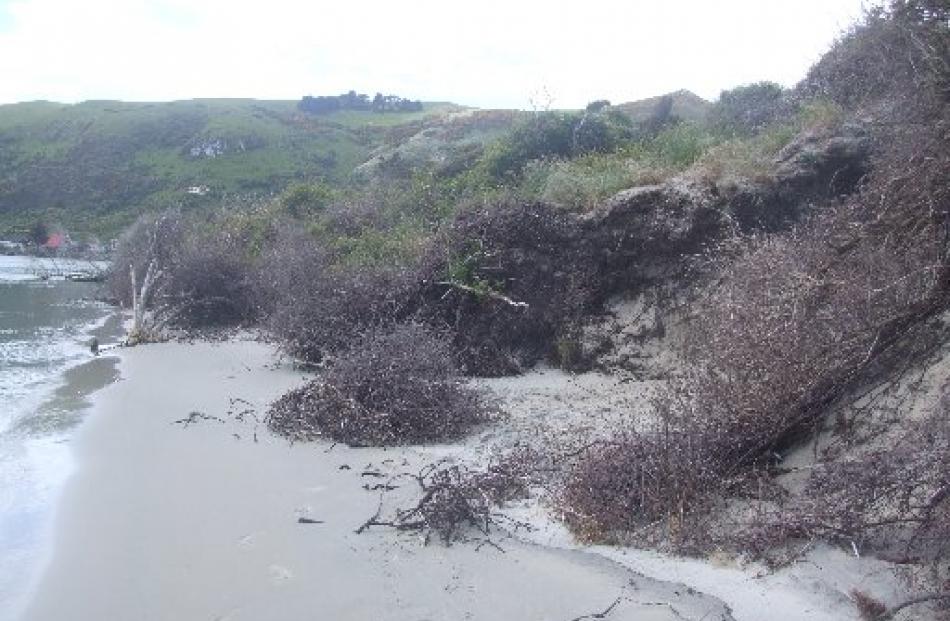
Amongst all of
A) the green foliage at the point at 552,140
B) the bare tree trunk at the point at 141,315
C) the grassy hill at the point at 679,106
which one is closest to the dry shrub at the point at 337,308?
the green foliage at the point at 552,140

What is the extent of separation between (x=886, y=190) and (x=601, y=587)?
4309 millimetres

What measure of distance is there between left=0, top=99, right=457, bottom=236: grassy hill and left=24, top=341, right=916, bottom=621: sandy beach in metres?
38.6

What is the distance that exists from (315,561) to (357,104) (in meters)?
80.6

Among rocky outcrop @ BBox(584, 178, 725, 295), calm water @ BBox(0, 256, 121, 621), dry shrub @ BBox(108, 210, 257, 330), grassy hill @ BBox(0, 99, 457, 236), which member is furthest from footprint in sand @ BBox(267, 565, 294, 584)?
grassy hill @ BBox(0, 99, 457, 236)

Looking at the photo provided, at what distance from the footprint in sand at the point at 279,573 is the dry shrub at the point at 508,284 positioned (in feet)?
19.9

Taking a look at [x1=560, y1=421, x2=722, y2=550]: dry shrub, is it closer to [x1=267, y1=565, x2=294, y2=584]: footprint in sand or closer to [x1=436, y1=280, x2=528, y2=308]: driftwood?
[x1=267, y1=565, x2=294, y2=584]: footprint in sand

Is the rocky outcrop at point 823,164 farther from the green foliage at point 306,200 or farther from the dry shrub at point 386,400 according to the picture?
the green foliage at point 306,200

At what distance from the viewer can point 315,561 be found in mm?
6062

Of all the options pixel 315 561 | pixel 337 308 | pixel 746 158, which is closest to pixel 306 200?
pixel 337 308

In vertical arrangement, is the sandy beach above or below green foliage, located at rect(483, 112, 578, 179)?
below

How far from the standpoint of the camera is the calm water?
683 centimetres

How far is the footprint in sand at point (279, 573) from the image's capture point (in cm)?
582

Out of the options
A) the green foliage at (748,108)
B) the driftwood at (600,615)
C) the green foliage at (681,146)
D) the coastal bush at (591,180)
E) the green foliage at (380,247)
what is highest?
the green foliage at (748,108)

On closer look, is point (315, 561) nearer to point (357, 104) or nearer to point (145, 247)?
point (145, 247)
